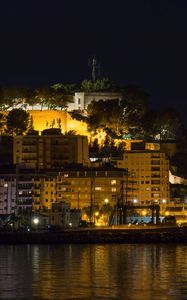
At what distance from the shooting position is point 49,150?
86.4 m

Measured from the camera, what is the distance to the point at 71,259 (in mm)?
51562

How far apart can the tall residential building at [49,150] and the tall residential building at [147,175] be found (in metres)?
3.65

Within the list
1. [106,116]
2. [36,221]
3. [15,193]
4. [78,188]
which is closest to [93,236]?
[36,221]

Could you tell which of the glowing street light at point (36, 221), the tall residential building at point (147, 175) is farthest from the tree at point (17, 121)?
the glowing street light at point (36, 221)

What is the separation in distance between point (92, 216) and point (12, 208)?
574cm

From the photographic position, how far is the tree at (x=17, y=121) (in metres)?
87.9

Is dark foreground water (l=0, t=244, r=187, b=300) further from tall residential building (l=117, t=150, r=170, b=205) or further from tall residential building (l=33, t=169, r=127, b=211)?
tall residential building (l=117, t=150, r=170, b=205)

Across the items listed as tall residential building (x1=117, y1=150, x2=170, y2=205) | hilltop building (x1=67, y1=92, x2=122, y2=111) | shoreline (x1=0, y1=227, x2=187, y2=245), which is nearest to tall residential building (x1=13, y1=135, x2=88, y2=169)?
tall residential building (x1=117, y1=150, x2=170, y2=205)

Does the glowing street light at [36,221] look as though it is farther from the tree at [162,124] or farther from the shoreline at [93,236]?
the tree at [162,124]

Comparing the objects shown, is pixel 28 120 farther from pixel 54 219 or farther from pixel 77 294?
pixel 77 294

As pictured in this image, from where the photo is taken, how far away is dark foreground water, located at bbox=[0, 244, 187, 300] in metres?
37.5

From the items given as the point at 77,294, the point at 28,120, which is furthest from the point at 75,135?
the point at 77,294

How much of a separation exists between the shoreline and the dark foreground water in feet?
12.2

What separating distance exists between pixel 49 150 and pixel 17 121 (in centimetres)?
403
